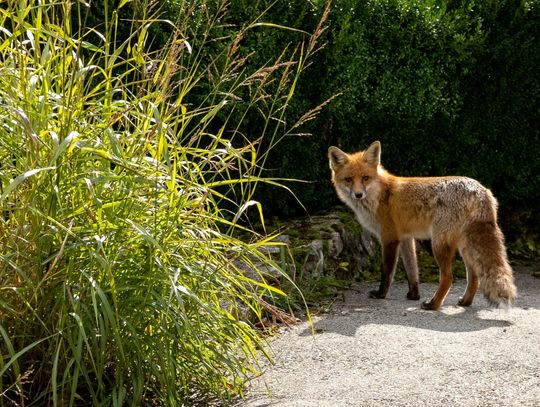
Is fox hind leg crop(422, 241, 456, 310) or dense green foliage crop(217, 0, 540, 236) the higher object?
dense green foliage crop(217, 0, 540, 236)

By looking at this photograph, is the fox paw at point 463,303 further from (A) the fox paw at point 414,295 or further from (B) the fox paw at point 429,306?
(A) the fox paw at point 414,295

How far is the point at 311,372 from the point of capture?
4.62m

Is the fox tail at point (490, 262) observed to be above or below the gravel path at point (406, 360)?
above

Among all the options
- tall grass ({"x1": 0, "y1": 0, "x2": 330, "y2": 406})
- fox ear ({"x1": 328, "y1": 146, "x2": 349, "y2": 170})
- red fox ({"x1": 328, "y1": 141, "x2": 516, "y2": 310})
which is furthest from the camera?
fox ear ({"x1": 328, "y1": 146, "x2": 349, "y2": 170})

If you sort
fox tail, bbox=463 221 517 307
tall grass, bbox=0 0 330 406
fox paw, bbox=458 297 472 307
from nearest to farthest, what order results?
tall grass, bbox=0 0 330 406
fox tail, bbox=463 221 517 307
fox paw, bbox=458 297 472 307

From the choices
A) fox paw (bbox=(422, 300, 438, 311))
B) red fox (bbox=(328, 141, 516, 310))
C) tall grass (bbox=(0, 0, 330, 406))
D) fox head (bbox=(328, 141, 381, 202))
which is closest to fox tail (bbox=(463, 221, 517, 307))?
red fox (bbox=(328, 141, 516, 310))

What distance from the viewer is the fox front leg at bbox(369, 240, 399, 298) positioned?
22.1ft

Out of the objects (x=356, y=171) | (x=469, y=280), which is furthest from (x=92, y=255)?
(x=356, y=171)

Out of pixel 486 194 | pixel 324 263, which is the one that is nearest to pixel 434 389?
pixel 486 194

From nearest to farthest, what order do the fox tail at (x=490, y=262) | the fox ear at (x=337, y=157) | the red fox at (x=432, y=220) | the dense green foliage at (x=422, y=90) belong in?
1. the fox tail at (x=490, y=262)
2. the red fox at (x=432, y=220)
3. the fox ear at (x=337, y=157)
4. the dense green foliage at (x=422, y=90)

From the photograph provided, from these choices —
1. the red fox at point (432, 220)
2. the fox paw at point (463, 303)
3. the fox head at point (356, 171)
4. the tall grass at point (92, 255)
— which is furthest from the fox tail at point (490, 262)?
the tall grass at point (92, 255)

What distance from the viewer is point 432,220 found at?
652cm

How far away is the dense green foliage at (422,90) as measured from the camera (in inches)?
298

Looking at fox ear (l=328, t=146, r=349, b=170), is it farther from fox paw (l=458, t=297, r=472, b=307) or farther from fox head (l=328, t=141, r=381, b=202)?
fox paw (l=458, t=297, r=472, b=307)
